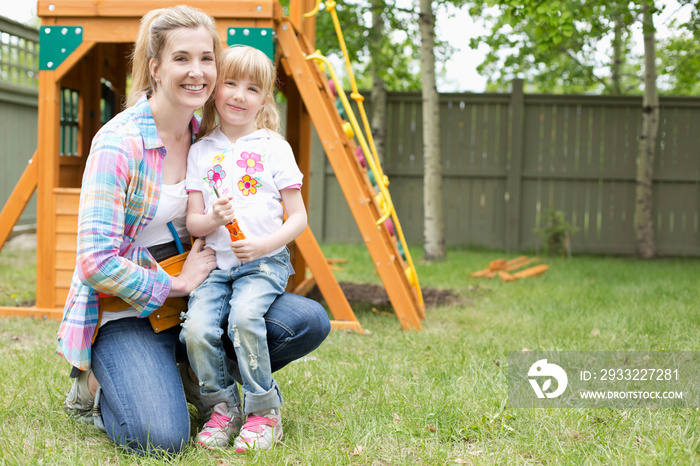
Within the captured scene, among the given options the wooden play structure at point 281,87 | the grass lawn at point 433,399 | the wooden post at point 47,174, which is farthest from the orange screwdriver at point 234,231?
the wooden post at point 47,174

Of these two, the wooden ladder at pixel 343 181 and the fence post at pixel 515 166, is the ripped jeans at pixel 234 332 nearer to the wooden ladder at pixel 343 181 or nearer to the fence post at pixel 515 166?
the wooden ladder at pixel 343 181

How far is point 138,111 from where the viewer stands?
202 cm

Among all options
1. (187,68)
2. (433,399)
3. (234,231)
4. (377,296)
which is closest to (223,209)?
(234,231)

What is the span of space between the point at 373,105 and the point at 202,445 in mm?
6560

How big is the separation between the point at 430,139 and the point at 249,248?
189 inches

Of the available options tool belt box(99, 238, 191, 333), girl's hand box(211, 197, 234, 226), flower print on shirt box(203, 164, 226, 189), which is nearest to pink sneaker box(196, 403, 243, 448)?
tool belt box(99, 238, 191, 333)

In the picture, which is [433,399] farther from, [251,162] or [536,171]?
[536,171]

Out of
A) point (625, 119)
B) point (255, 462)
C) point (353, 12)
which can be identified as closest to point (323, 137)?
point (255, 462)

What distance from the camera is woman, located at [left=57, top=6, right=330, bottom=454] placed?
188 centimetres

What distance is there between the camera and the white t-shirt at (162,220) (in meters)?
2.03

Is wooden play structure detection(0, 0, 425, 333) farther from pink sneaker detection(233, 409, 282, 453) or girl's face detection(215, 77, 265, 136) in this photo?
pink sneaker detection(233, 409, 282, 453)

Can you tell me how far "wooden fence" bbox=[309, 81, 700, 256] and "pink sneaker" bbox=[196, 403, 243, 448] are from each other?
6.19 metres

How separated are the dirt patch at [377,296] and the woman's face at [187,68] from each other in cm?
265

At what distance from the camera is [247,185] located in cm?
208
